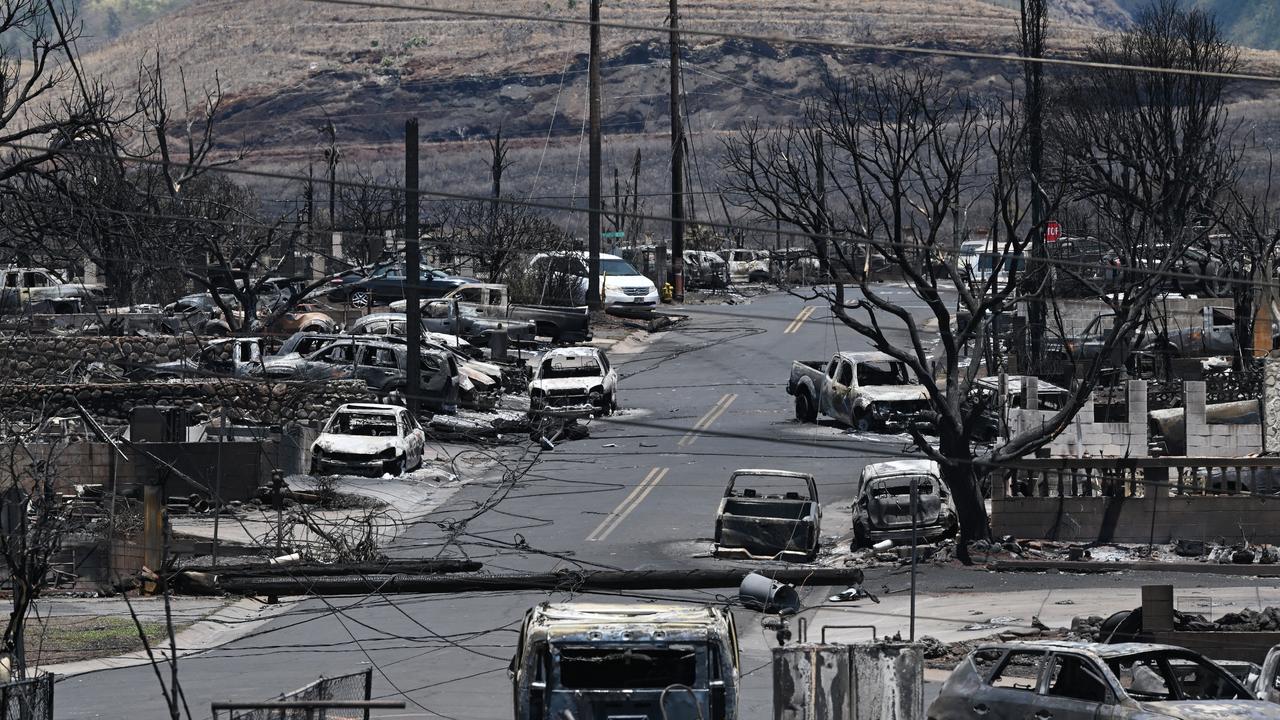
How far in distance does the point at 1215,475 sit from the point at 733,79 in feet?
454

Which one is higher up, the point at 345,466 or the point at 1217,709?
the point at 1217,709

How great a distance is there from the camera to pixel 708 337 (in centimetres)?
5209

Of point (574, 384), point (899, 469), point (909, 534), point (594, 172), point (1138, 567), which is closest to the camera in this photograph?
point (1138, 567)

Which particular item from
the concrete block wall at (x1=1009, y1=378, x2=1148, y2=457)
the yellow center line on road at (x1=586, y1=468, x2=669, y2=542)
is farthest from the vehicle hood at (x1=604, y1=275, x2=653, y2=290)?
the concrete block wall at (x1=1009, y1=378, x2=1148, y2=457)

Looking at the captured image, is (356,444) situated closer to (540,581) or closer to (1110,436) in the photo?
(540,581)

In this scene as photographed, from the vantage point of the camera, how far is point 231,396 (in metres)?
36.2

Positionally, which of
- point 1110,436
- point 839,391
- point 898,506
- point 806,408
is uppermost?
point 1110,436

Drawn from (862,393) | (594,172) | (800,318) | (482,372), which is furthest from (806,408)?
(800,318)

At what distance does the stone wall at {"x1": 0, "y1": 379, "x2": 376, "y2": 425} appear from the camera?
3591cm

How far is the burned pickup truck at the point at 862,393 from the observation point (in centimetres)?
3562

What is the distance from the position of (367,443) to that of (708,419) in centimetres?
910

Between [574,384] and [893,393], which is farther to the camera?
[574,384]

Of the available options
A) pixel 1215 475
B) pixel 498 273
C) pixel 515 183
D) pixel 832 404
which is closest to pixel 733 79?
pixel 515 183

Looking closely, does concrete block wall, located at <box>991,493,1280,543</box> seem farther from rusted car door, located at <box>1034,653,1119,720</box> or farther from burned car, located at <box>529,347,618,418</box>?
burned car, located at <box>529,347,618,418</box>
